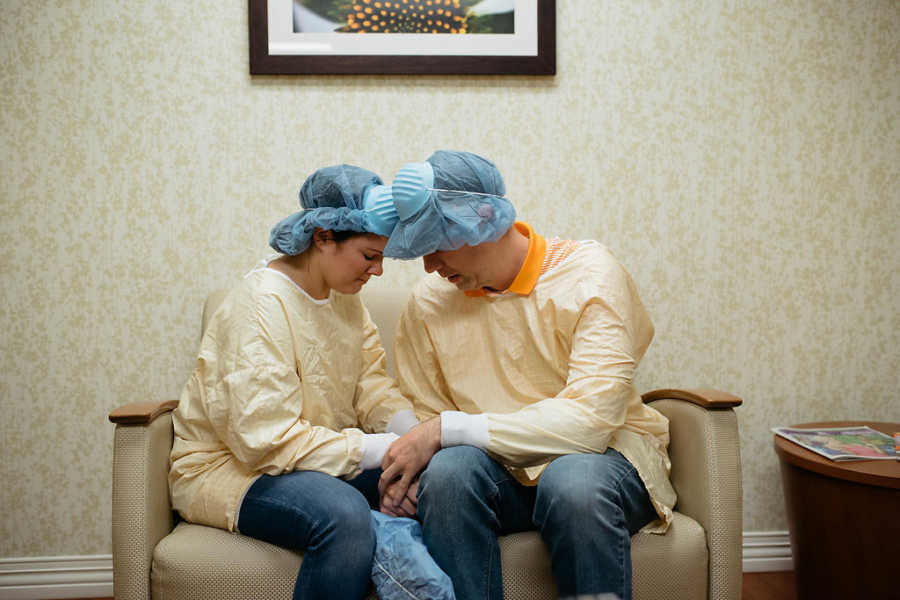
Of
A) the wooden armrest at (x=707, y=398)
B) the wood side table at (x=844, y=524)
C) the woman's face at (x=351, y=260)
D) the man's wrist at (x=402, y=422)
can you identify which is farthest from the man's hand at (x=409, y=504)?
the wood side table at (x=844, y=524)

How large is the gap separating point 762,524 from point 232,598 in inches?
63.2

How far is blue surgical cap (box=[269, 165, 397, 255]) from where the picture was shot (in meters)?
1.41

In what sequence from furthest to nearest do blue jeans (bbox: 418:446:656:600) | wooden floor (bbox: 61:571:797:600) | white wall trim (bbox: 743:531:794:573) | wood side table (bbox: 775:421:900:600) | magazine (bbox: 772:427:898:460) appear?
white wall trim (bbox: 743:531:794:573) → wooden floor (bbox: 61:571:797:600) → magazine (bbox: 772:427:898:460) → wood side table (bbox: 775:421:900:600) → blue jeans (bbox: 418:446:656:600)

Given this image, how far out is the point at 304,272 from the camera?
151cm

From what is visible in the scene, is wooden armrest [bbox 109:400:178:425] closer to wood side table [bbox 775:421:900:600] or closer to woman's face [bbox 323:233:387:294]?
woman's face [bbox 323:233:387:294]

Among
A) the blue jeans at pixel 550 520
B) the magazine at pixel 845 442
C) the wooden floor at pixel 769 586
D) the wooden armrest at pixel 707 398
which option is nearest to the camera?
the blue jeans at pixel 550 520

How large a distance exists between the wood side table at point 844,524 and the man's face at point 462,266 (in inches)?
36.5

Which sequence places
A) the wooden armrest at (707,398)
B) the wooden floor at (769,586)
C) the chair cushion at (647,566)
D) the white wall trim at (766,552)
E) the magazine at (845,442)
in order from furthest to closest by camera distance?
the white wall trim at (766,552) < the wooden floor at (769,586) < the magazine at (845,442) < the wooden armrest at (707,398) < the chair cushion at (647,566)

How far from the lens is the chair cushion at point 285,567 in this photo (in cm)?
129

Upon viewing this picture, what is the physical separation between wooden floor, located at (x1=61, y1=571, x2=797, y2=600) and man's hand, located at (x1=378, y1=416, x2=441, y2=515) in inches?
45.4

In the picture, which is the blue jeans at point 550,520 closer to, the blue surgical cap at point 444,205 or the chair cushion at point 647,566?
the chair cushion at point 647,566

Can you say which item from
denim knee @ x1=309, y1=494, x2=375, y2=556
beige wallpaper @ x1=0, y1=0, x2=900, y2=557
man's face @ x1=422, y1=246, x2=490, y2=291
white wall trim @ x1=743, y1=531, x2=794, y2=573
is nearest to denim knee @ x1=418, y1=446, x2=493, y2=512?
denim knee @ x1=309, y1=494, x2=375, y2=556

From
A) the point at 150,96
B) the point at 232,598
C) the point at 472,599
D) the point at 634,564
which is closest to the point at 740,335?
the point at 634,564

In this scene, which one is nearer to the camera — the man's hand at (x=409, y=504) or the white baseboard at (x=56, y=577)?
the man's hand at (x=409, y=504)
